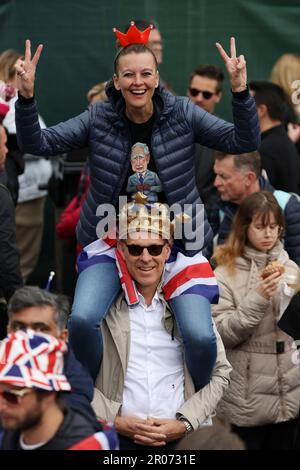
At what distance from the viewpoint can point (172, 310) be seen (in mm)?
5555

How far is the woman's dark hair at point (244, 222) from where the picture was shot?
6289 millimetres

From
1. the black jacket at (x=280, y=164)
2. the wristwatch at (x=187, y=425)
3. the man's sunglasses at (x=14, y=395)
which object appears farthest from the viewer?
the black jacket at (x=280, y=164)

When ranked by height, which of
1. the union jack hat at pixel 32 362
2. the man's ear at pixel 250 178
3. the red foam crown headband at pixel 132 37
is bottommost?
the union jack hat at pixel 32 362

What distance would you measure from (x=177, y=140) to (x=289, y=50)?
3672 millimetres

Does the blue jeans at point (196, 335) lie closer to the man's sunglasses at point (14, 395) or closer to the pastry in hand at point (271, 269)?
the pastry in hand at point (271, 269)

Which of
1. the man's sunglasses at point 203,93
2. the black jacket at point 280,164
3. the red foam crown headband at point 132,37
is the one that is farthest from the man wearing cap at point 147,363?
the man's sunglasses at point 203,93

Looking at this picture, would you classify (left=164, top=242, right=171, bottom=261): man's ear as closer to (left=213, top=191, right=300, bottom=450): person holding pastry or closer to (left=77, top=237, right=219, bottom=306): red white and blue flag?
(left=77, top=237, right=219, bottom=306): red white and blue flag

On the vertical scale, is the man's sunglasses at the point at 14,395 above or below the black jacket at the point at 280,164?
below

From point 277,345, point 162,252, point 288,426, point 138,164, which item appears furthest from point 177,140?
point 288,426

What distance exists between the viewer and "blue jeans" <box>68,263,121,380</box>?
544cm

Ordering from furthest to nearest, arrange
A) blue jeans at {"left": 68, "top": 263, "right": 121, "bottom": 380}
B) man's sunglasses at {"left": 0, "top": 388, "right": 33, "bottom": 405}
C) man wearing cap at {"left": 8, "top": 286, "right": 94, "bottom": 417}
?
blue jeans at {"left": 68, "top": 263, "right": 121, "bottom": 380} → man wearing cap at {"left": 8, "top": 286, "right": 94, "bottom": 417} → man's sunglasses at {"left": 0, "top": 388, "right": 33, "bottom": 405}

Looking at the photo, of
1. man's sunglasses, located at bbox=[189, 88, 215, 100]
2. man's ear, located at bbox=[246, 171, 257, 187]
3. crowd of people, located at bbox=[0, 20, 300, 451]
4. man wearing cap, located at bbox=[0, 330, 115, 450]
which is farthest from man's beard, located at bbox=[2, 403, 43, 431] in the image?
man's sunglasses, located at bbox=[189, 88, 215, 100]

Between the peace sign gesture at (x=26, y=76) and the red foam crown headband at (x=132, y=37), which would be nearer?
the peace sign gesture at (x=26, y=76)

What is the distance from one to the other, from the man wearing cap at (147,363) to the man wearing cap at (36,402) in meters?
1.15
